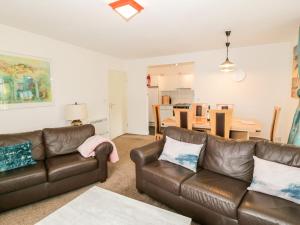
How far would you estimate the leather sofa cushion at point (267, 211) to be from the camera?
136cm

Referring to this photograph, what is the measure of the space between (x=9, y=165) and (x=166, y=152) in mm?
2032

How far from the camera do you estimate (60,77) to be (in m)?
3.65

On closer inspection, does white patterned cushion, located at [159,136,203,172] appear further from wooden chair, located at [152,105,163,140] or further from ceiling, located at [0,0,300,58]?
ceiling, located at [0,0,300,58]

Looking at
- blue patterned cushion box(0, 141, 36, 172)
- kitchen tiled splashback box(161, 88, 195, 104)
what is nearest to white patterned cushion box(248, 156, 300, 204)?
blue patterned cushion box(0, 141, 36, 172)

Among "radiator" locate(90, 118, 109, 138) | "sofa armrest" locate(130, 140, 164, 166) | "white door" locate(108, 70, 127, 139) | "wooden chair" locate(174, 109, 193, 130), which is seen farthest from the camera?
"white door" locate(108, 70, 127, 139)

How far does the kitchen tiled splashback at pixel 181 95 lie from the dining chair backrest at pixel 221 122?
13.0 ft

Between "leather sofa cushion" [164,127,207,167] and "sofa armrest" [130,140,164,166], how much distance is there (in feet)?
1.08

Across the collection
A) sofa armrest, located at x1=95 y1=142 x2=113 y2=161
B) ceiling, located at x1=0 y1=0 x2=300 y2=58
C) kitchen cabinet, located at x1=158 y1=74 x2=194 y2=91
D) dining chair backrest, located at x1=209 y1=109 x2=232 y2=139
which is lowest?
sofa armrest, located at x1=95 y1=142 x2=113 y2=161

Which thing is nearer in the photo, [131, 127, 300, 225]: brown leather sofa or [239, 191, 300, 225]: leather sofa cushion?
[239, 191, 300, 225]: leather sofa cushion

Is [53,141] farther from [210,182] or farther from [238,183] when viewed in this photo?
[238,183]

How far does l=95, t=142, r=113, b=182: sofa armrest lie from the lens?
2679 mm

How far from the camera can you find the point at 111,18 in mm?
2510

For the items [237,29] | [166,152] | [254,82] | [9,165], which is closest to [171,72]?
[254,82]

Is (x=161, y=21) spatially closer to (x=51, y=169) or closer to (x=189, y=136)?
(x=189, y=136)
